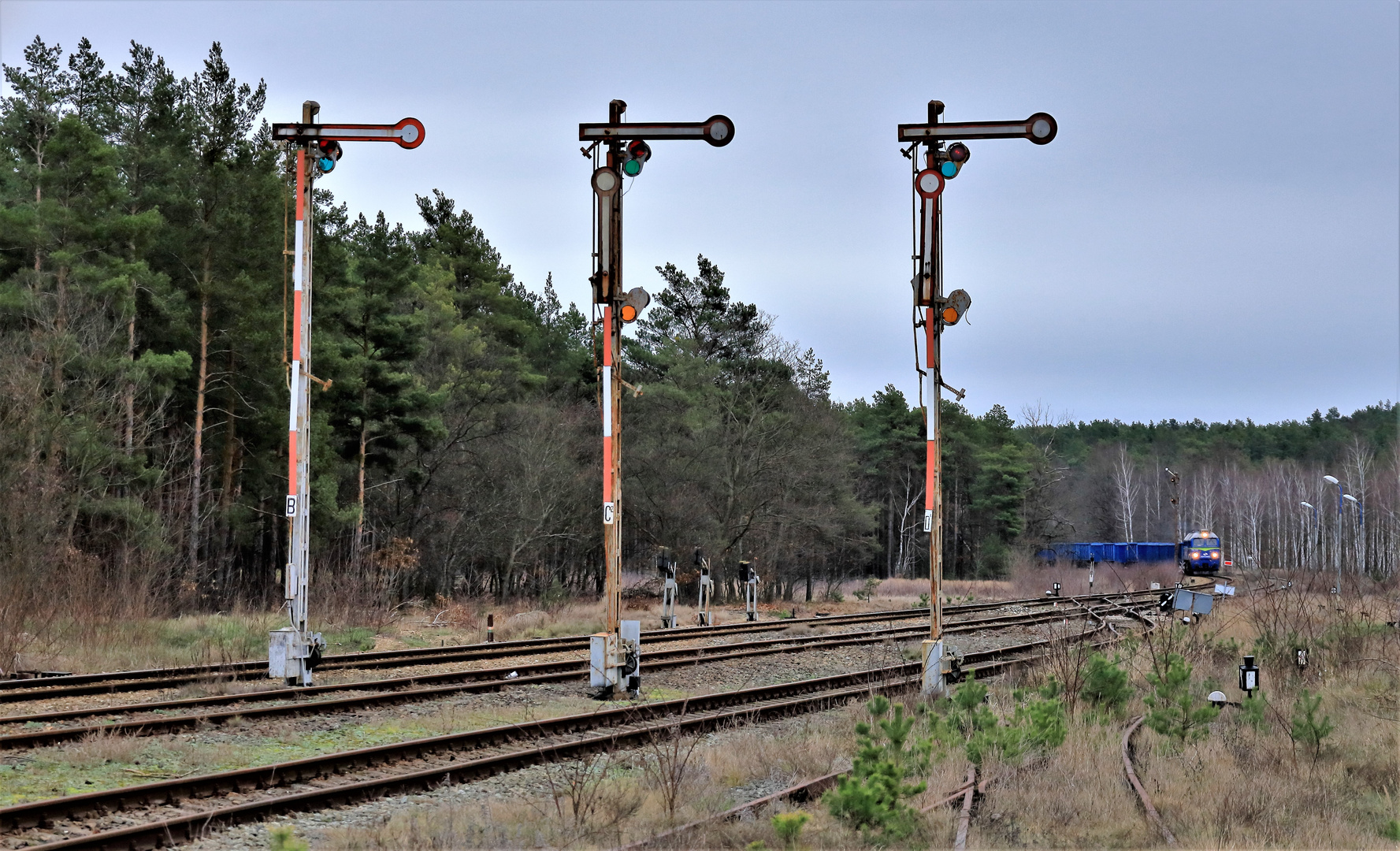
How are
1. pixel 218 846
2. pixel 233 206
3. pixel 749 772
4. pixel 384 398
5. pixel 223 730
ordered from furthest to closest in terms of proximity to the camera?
pixel 384 398
pixel 233 206
pixel 223 730
pixel 749 772
pixel 218 846

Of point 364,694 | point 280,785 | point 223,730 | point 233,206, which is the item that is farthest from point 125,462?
point 280,785

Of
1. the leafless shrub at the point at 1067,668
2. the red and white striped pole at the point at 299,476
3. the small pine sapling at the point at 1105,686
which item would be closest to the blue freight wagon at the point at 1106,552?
the leafless shrub at the point at 1067,668

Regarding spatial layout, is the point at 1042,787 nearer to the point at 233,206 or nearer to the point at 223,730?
the point at 223,730

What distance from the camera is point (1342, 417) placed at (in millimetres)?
143750

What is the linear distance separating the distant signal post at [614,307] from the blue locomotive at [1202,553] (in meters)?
59.4

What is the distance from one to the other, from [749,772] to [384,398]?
33.1 m

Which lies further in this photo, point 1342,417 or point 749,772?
point 1342,417

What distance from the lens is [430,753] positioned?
10.7 metres

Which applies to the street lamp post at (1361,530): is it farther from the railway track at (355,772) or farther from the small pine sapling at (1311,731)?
the railway track at (355,772)

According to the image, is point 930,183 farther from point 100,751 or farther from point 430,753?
point 100,751

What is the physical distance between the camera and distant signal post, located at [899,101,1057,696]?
14.3 m

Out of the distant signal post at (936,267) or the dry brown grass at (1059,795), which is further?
the distant signal post at (936,267)

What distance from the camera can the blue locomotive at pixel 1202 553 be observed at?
67.4 m

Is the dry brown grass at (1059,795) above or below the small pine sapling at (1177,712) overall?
below
